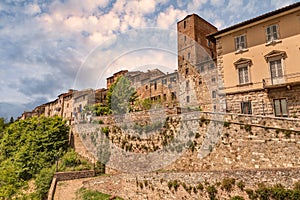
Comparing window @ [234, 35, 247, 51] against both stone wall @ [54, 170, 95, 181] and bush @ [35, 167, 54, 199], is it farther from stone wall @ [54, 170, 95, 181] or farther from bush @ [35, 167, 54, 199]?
bush @ [35, 167, 54, 199]

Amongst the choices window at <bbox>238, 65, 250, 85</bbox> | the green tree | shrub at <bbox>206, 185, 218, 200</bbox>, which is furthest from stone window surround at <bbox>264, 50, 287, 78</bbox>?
the green tree

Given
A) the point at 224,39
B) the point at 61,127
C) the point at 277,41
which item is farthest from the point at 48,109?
the point at 277,41

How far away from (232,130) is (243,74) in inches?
250

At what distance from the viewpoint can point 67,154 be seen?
75.6ft

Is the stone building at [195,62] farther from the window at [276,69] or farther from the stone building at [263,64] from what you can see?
the window at [276,69]

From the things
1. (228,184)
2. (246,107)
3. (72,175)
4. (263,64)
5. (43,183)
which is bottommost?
(43,183)

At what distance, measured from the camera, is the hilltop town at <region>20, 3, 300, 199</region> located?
10.2m

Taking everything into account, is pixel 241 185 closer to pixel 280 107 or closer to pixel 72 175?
pixel 280 107

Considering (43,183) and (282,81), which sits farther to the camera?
(43,183)

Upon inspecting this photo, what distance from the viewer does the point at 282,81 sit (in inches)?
594

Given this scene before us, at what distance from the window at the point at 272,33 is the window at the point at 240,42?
1.73m

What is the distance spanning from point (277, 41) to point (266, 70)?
214 cm

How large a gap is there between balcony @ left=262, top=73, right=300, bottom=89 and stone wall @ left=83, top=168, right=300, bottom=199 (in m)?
8.36

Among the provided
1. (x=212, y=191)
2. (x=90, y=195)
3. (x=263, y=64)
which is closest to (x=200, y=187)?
(x=212, y=191)
